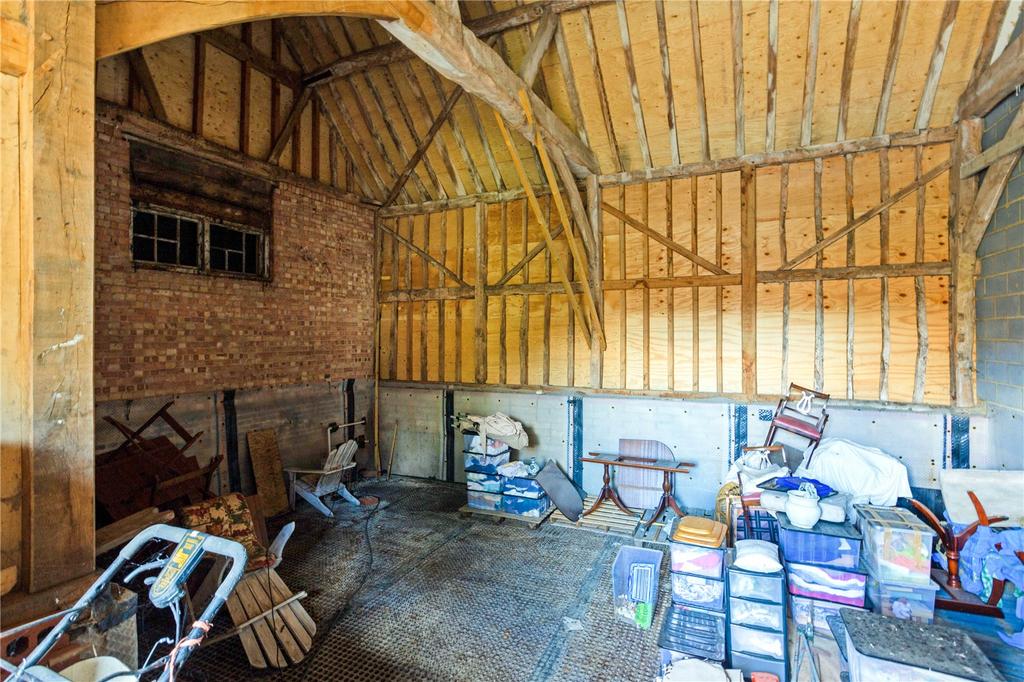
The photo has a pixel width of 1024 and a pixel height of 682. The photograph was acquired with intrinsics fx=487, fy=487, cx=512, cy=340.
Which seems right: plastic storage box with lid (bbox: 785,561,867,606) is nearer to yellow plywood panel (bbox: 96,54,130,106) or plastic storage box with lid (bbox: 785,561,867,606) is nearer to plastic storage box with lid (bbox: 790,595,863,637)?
plastic storage box with lid (bbox: 790,595,863,637)

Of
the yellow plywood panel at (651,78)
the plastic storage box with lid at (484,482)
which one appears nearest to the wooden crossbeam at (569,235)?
the yellow plywood panel at (651,78)

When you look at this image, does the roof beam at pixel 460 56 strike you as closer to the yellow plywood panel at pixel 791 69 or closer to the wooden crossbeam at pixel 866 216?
the yellow plywood panel at pixel 791 69

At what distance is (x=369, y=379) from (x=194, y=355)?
9.54 feet

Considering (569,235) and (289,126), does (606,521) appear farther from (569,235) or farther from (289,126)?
(289,126)

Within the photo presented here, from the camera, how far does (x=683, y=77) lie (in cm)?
553

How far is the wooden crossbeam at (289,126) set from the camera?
675 cm

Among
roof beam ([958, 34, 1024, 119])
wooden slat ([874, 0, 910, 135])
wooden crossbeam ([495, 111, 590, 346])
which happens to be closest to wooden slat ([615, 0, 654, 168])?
wooden crossbeam ([495, 111, 590, 346])

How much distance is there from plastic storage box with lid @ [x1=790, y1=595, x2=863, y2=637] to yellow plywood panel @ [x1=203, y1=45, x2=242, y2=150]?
25.4 ft

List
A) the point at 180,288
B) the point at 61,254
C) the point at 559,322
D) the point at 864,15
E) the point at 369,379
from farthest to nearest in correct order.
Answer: the point at 369,379 < the point at 559,322 < the point at 180,288 < the point at 864,15 < the point at 61,254

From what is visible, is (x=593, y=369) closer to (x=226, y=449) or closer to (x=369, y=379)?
(x=369, y=379)

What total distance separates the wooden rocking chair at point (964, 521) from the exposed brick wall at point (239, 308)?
285 inches

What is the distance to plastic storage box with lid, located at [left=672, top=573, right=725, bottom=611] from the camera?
3.45 meters

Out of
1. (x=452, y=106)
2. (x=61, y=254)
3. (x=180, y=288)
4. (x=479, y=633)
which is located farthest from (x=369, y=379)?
(x=61, y=254)

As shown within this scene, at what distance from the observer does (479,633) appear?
3.79 metres
